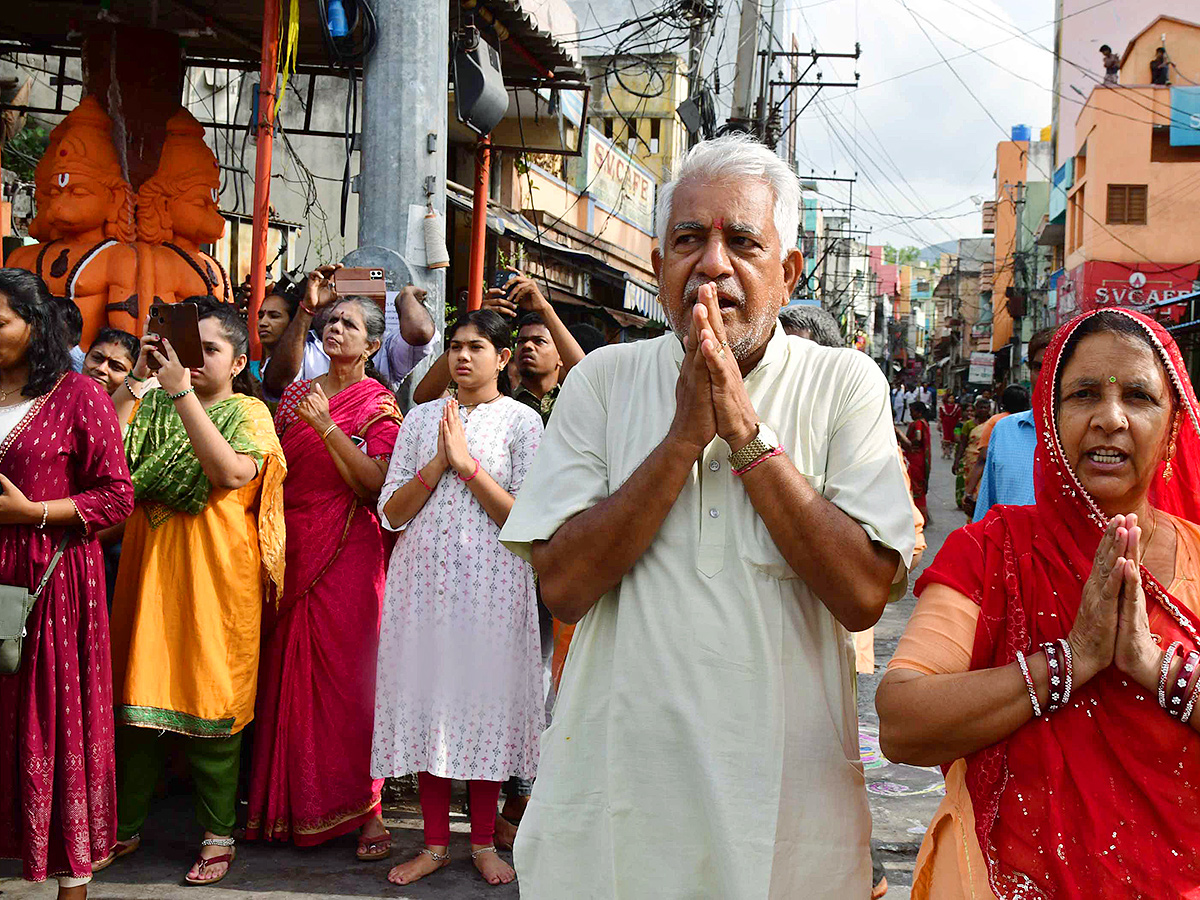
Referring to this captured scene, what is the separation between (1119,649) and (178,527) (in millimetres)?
3236

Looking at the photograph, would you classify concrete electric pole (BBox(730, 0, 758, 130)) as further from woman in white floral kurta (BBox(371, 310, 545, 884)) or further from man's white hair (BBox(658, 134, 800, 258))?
man's white hair (BBox(658, 134, 800, 258))

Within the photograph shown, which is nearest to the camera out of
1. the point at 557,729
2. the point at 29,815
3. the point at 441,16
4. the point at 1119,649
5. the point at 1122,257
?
the point at 1119,649

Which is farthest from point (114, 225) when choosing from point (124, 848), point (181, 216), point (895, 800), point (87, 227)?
point (895, 800)

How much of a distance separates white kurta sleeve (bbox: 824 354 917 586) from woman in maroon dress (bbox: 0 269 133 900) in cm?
249

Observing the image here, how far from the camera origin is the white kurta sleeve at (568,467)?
2.06 m

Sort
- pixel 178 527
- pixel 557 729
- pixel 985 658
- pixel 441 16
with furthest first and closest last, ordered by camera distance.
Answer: pixel 441 16 < pixel 178 527 < pixel 557 729 < pixel 985 658

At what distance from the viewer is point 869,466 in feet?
6.44

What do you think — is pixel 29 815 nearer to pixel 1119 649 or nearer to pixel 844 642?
pixel 844 642

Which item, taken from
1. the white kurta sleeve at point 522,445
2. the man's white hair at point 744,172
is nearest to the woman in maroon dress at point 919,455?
the white kurta sleeve at point 522,445

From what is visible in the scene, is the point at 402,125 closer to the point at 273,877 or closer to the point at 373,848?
the point at 373,848

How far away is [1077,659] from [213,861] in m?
3.21

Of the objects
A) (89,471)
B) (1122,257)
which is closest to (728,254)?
(89,471)

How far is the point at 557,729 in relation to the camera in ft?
6.66

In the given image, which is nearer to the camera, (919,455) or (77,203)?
(77,203)
